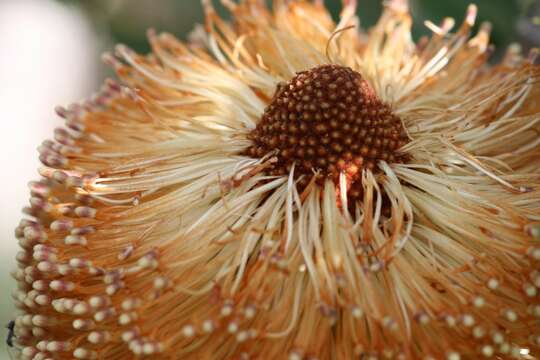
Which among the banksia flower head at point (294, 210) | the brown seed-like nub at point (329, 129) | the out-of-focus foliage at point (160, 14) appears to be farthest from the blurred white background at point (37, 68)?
the brown seed-like nub at point (329, 129)

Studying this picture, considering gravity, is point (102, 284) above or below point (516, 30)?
above

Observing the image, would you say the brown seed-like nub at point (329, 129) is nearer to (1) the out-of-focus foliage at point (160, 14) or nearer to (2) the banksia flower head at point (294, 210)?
(2) the banksia flower head at point (294, 210)

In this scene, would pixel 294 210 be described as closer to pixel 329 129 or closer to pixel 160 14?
pixel 329 129

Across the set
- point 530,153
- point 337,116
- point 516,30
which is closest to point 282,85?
point 337,116

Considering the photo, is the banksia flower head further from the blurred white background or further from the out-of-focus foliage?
the blurred white background

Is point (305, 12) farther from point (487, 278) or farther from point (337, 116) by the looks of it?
point (487, 278)

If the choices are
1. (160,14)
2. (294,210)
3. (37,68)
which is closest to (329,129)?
(294,210)
